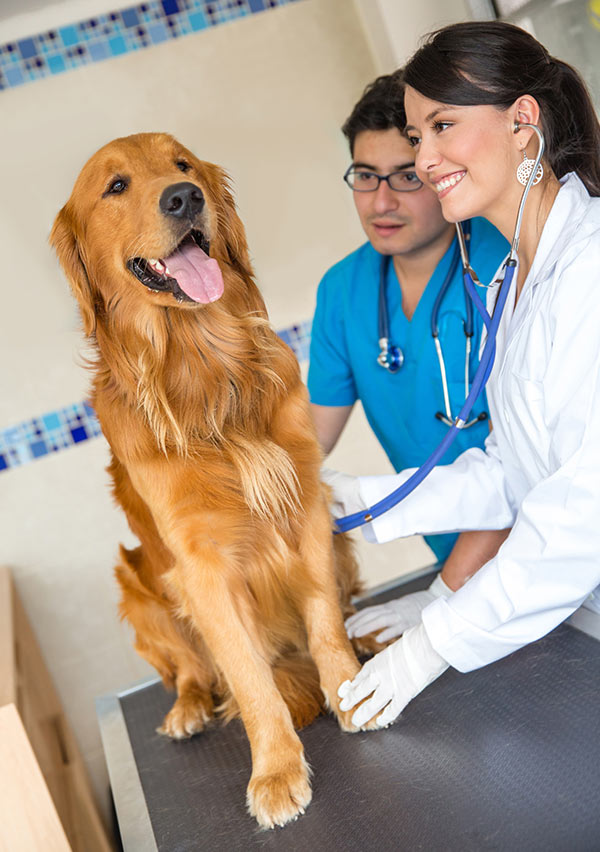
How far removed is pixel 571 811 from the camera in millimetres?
1036

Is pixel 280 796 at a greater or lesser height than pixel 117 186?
lesser

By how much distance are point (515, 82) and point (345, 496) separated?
2.87ft

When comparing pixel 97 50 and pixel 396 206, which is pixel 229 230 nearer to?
pixel 396 206

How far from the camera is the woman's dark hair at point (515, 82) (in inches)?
57.2

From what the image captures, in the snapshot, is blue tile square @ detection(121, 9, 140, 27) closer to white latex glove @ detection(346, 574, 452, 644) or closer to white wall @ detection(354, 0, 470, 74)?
white wall @ detection(354, 0, 470, 74)

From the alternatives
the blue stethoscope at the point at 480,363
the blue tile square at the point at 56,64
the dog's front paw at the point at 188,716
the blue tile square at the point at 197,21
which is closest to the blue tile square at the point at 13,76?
the blue tile square at the point at 56,64

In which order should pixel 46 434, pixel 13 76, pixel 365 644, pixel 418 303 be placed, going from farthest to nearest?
pixel 46 434
pixel 13 76
pixel 418 303
pixel 365 644

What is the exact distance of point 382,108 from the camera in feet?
6.46

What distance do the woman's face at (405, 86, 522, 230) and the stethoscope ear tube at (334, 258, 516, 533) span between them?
13 cm

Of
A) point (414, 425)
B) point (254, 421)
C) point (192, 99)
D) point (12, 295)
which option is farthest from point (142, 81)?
point (254, 421)

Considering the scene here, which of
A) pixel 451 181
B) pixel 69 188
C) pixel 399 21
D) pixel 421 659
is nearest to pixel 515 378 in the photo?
pixel 451 181

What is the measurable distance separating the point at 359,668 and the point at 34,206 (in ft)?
7.84

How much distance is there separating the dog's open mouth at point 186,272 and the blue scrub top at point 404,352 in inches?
28.9

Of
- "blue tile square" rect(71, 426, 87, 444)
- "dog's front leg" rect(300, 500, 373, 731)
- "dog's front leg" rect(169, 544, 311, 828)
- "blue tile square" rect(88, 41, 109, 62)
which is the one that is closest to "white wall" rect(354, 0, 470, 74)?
"blue tile square" rect(88, 41, 109, 62)
